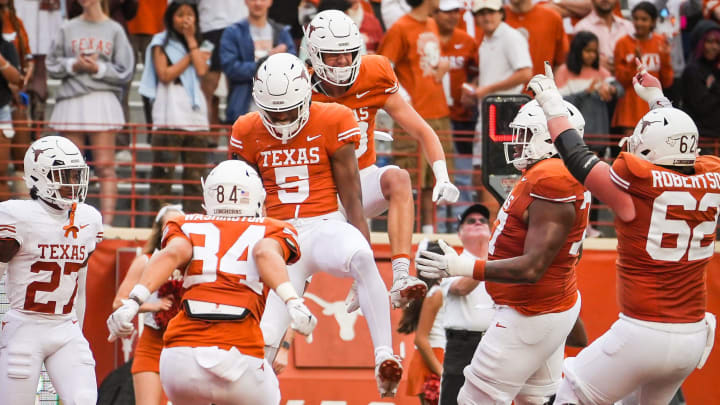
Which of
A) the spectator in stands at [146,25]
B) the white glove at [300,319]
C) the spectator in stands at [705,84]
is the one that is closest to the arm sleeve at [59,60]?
the spectator in stands at [146,25]

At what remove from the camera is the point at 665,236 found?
664cm

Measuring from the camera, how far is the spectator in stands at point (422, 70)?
36.5 ft

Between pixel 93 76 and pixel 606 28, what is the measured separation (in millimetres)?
5001

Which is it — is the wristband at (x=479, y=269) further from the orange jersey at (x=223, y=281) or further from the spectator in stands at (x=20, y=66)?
the spectator in stands at (x=20, y=66)

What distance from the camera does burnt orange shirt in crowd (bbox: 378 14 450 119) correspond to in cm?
1112

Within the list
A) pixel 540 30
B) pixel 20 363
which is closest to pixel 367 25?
pixel 540 30

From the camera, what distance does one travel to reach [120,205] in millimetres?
12375

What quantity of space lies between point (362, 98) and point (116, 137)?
455cm

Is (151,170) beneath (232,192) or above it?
beneath

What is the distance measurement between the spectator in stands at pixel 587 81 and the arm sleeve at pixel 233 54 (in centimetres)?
300

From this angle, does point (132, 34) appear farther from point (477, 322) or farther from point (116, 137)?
point (477, 322)

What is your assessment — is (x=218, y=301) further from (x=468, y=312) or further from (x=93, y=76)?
(x=93, y=76)

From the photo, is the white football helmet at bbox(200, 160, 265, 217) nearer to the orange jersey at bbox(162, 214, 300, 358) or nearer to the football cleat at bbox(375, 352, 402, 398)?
the orange jersey at bbox(162, 214, 300, 358)

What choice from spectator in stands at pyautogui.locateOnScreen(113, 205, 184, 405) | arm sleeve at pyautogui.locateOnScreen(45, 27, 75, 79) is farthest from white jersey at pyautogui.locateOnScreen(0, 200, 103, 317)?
arm sleeve at pyautogui.locateOnScreen(45, 27, 75, 79)
